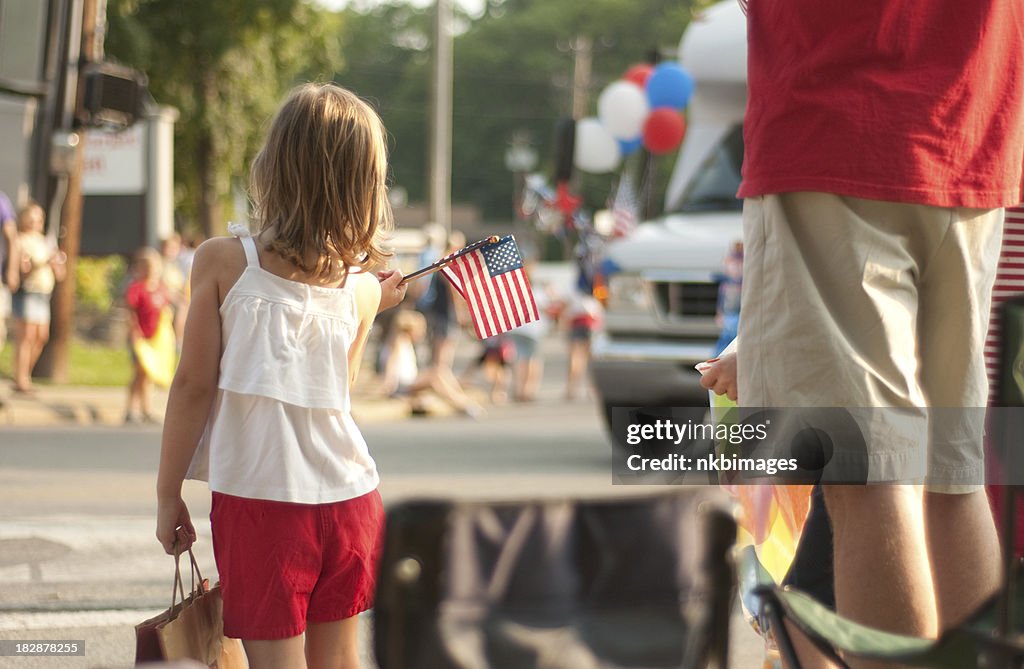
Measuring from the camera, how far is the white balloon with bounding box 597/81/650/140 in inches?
592

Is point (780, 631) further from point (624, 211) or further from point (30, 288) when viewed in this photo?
point (624, 211)

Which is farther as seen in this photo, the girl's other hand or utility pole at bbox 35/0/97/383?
utility pole at bbox 35/0/97/383

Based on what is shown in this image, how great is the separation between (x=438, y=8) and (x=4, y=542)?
2376 cm

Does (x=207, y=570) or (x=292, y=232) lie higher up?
(x=292, y=232)

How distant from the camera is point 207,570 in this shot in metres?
5.57

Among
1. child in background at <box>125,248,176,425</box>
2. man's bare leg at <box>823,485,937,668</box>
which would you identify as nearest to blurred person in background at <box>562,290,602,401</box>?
child in background at <box>125,248,176,425</box>

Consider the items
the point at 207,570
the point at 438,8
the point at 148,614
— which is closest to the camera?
the point at 148,614

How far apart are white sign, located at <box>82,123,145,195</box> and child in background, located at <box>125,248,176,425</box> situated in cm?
489

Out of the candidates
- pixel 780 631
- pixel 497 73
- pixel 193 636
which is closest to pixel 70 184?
pixel 193 636

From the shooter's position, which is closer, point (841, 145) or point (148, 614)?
point (841, 145)

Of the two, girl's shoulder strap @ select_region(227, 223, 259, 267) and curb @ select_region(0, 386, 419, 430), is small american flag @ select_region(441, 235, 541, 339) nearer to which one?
girl's shoulder strap @ select_region(227, 223, 259, 267)

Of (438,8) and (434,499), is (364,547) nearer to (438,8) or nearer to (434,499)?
(434,499)

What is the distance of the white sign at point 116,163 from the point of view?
17891mm

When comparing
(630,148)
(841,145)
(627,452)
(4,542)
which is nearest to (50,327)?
(630,148)
